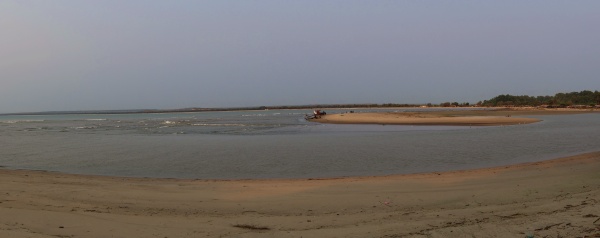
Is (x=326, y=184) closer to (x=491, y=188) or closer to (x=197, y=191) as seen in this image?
(x=197, y=191)

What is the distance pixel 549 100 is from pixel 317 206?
10796 cm

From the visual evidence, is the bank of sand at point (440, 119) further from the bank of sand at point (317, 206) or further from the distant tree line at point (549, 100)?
the distant tree line at point (549, 100)

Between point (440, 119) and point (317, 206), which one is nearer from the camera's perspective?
point (317, 206)

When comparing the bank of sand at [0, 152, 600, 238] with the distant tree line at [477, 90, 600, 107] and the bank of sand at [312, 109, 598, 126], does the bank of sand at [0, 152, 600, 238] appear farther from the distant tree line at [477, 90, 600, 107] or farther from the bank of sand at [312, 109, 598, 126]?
the distant tree line at [477, 90, 600, 107]

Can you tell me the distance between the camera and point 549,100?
9844 cm

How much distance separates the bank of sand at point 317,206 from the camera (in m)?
5.63

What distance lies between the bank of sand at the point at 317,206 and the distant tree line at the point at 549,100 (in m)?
89.4

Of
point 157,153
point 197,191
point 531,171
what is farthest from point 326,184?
point 157,153

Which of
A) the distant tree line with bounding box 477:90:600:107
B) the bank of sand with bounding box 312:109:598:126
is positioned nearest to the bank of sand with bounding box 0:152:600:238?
the bank of sand with bounding box 312:109:598:126

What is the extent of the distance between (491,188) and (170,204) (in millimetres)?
6262

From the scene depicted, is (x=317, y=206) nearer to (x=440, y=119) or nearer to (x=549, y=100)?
(x=440, y=119)

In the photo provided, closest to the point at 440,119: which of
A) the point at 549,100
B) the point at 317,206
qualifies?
the point at 317,206

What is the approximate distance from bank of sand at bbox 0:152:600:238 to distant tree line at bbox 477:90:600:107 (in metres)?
89.4

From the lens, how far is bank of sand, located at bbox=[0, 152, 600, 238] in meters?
5.63
